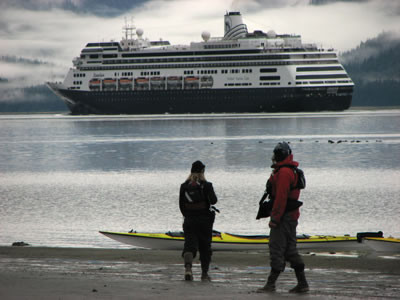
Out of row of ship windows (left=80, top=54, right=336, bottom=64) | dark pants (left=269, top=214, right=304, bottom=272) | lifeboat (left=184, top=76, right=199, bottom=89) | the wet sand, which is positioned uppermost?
row of ship windows (left=80, top=54, right=336, bottom=64)

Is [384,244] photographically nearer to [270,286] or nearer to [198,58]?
[270,286]

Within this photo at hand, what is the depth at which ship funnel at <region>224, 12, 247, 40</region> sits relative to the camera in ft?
407

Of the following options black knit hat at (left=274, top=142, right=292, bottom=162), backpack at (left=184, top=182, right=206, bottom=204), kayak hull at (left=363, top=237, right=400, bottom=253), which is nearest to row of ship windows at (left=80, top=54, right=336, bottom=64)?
kayak hull at (left=363, top=237, right=400, bottom=253)

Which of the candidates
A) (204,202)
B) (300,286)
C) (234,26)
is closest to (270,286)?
(300,286)

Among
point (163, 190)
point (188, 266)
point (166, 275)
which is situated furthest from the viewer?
point (163, 190)

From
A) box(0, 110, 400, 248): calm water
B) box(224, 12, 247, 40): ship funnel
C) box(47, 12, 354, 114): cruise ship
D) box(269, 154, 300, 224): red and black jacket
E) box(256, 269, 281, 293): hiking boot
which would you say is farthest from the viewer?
box(224, 12, 247, 40): ship funnel

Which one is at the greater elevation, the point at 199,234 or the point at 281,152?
the point at 281,152

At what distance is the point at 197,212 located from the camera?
7.48m

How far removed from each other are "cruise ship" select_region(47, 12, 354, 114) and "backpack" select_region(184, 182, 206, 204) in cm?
Result: 10254

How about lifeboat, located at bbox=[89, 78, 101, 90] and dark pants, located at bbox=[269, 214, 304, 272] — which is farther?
lifeboat, located at bbox=[89, 78, 101, 90]

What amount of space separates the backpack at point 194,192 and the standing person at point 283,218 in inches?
39.2

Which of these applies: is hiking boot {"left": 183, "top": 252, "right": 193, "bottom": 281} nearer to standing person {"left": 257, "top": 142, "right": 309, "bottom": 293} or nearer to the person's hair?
the person's hair

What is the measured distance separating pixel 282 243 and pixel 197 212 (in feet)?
3.88

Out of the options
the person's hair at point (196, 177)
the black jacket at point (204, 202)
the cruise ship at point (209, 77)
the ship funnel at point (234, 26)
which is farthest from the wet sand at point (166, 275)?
the ship funnel at point (234, 26)
